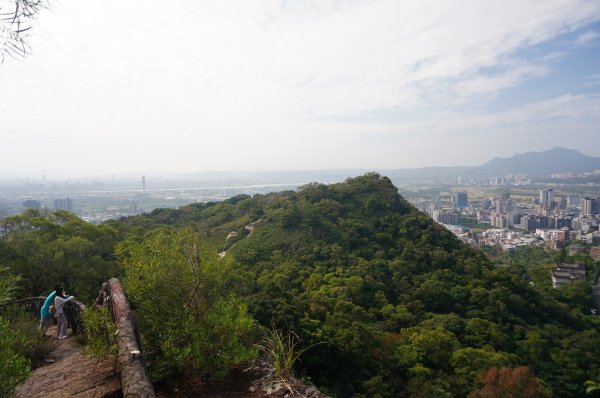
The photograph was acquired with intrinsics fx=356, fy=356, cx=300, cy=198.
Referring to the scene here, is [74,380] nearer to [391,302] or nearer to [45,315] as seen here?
[45,315]

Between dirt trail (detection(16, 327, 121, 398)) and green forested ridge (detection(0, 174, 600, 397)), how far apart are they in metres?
1.21

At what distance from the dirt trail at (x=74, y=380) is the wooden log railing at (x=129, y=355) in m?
0.38

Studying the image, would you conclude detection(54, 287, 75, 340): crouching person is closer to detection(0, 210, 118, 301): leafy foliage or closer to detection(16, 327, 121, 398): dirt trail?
detection(16, 327, 121, 398): dirt trail

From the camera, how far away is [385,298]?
18266mm

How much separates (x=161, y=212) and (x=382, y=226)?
22.0 metres

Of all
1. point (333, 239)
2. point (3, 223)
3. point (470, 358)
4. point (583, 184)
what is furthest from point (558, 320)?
point (583, 184)

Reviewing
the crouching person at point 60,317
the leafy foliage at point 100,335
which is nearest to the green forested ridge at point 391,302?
the crouching person at point 60,317

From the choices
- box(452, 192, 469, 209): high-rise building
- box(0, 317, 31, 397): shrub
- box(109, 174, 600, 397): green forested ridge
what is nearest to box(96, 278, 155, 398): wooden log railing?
box(0, 317, 31, 397): shrub

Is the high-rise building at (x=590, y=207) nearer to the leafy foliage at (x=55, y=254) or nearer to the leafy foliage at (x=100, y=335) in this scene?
the leafy foliage at (x=55, y=254)

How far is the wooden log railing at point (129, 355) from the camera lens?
2.99m

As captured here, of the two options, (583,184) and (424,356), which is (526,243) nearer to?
(424,356)

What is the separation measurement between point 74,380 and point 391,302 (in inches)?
658

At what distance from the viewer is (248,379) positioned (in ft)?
13.8

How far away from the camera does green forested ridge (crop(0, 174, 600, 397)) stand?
11.3 m
